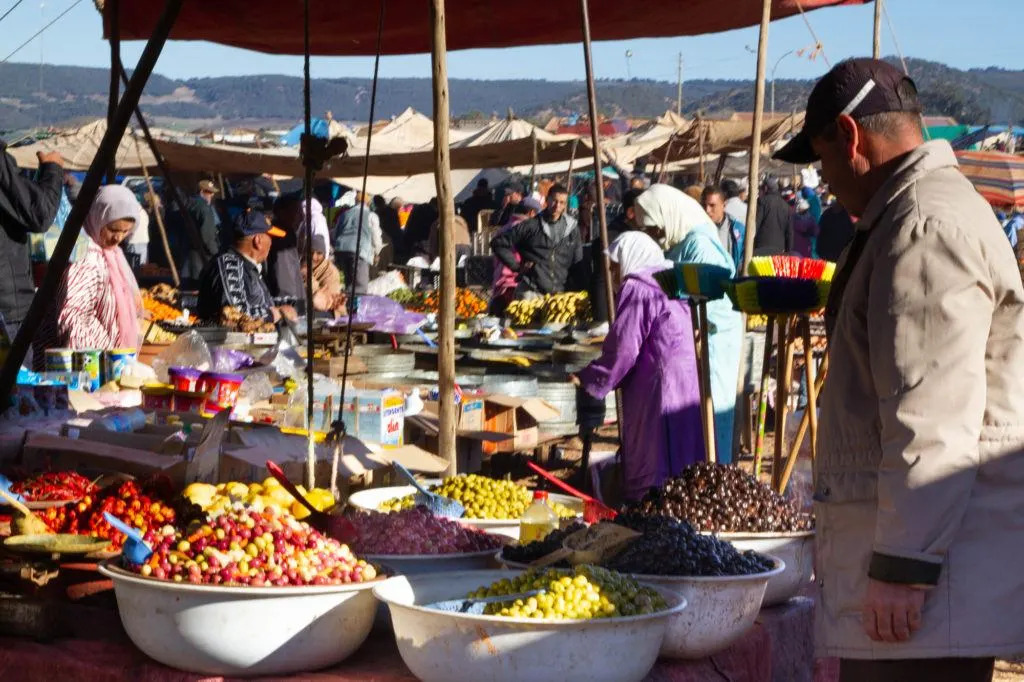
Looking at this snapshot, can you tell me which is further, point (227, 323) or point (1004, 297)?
point (227, 323)

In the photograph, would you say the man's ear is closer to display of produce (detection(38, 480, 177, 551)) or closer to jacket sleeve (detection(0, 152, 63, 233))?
display of produce (detection(38, 480, 177, 551))

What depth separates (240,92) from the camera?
4929 inches

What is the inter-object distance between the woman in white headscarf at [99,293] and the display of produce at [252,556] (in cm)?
332

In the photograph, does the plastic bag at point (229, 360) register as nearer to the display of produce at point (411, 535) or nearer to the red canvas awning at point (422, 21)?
the red canvas awning at point (422, 21)

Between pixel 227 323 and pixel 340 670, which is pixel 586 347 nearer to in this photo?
pixel 227 323

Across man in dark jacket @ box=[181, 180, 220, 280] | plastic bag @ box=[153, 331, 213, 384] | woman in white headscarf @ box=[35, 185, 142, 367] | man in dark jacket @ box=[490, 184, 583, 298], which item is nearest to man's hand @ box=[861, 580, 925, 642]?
plastic bag @ box=[153, 331, 213, 384]

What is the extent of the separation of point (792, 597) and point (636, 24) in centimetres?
326

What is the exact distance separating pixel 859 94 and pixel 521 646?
1125 millimetres

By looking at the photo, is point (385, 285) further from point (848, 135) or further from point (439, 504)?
point (848, 135)

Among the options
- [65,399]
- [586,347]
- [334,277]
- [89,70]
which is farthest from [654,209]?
[89,70]

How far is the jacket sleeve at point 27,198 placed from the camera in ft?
18.8

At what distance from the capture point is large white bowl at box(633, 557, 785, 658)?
2541mm

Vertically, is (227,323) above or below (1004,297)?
below

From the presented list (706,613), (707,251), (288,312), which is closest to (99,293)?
(288,312)
